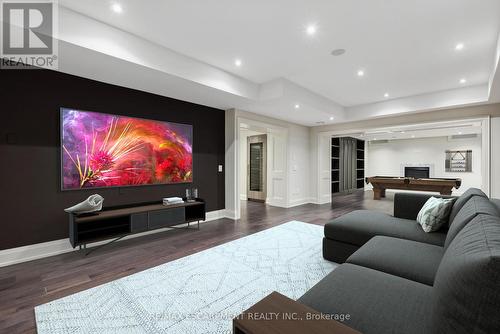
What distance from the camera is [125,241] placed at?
11.8 feet

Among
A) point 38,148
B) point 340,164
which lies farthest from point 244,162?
point 38,148

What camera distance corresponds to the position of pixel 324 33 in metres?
2.80

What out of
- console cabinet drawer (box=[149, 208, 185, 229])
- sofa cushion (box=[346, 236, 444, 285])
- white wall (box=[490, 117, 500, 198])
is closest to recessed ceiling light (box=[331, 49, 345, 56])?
sofa cushion (box=[346, 236, 444, 285])

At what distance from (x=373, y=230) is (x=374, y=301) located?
1.50m

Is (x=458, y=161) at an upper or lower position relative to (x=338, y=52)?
lower

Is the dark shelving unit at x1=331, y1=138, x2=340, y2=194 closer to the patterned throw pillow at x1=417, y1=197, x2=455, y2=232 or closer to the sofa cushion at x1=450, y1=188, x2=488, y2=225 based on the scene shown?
the patterned throw pillow at x1=417, y1=197, x2=455, y2=232

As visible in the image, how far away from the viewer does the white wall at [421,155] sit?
28.6 feet

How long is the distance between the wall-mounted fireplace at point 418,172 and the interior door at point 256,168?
7.30 meters

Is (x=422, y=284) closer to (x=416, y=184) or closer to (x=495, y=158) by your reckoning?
(x=495, y=158)

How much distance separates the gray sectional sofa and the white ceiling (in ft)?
7.01

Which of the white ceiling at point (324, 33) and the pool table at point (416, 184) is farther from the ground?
the white ceiling at point (324, 33)

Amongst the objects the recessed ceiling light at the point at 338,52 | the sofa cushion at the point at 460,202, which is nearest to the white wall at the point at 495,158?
the sofa cushion at the point at 460,202

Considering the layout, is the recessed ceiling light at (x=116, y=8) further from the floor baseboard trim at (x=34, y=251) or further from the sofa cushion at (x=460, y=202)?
the sofa cushion at (x=460, y=202)

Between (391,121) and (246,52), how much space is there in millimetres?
4560
